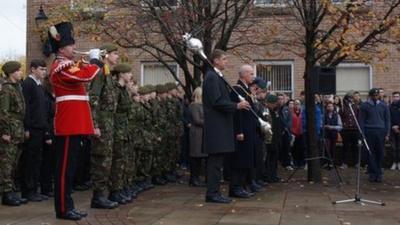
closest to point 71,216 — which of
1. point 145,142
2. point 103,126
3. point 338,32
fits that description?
point 103,126

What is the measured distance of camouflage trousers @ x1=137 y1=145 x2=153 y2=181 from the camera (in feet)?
36.1

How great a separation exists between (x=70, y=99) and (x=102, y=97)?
113cm

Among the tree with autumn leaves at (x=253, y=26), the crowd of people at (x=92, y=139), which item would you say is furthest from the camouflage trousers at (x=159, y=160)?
the tree with autumn leaves at (x=253, y=26)

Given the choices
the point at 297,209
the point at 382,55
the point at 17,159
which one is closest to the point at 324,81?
the point at 382,55

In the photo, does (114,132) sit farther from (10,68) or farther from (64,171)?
(10,68)

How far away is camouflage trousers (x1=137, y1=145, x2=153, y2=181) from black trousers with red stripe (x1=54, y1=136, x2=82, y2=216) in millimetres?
3250

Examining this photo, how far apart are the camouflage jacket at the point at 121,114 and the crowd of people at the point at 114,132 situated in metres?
0.01

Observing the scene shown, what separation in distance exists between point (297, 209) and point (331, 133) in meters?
7.80

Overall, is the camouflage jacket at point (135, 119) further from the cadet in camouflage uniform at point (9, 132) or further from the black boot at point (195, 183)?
the black boot at point (195, 183)

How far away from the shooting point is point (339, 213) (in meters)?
8.90

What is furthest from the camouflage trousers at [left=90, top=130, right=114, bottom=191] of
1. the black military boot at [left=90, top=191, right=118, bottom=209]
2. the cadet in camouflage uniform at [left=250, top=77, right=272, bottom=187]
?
the cadet in camouflage uniform at [left=250, top=77, right=272, bottom=187]

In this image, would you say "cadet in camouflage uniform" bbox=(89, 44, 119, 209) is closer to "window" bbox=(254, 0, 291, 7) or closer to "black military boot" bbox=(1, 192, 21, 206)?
"black military boot" bbox=(1, 192, 21, 206)

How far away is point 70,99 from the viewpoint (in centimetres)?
769

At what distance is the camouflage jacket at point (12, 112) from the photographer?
29.8ft
